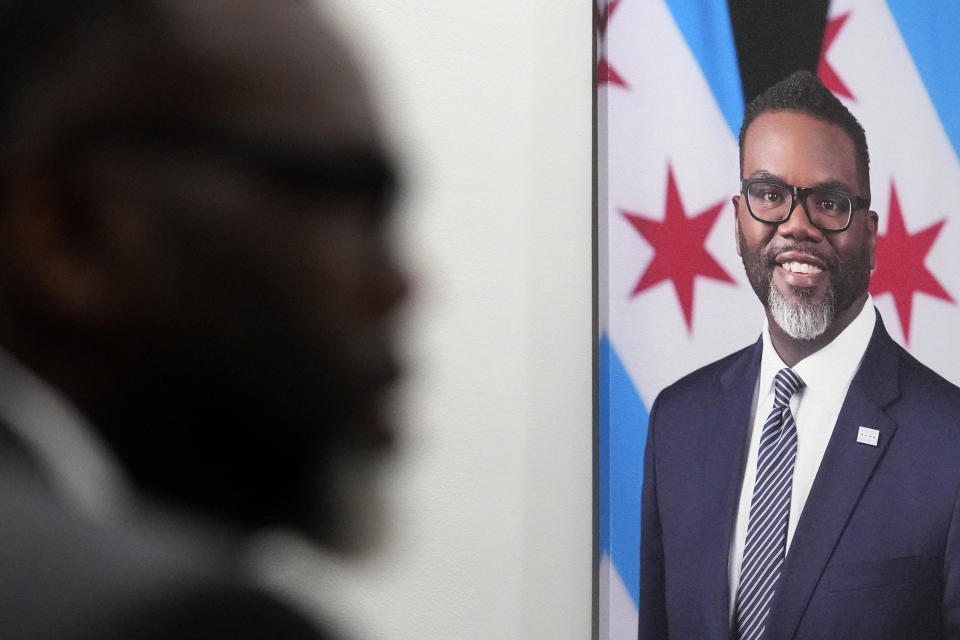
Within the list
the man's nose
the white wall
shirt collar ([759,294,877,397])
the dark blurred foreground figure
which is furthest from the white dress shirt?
the dark blurred foreground figure

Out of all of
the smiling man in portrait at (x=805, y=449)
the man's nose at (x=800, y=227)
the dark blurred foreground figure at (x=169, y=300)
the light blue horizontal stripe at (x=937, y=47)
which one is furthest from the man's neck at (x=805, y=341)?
the dark blurred foreground figure at (x=169, y=300)

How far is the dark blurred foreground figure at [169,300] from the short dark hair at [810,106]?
1175 millimetres

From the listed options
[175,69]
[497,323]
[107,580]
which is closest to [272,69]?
[175,69]

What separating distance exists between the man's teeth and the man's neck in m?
0.07

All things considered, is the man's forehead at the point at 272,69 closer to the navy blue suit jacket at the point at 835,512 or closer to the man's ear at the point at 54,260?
the man's ear at the point at 54,260

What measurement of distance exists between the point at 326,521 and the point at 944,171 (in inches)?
50.1

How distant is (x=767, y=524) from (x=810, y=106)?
1.87 feet

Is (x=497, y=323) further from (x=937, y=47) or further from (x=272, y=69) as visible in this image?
(x=272, y=69)

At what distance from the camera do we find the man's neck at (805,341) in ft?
4.35

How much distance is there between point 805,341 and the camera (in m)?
1.33

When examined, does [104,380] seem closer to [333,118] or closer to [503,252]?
[333,118]

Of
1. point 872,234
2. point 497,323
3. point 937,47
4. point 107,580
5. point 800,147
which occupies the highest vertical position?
point 937,47

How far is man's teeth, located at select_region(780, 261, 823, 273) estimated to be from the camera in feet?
4.34

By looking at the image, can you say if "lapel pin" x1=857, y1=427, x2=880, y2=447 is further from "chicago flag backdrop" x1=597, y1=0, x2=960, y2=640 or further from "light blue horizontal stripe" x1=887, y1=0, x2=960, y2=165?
"light blue horizontal stripe" x1=887, y1=0, x2=960, y2=165
